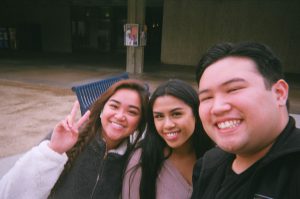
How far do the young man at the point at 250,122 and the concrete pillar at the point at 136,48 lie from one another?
10004mm

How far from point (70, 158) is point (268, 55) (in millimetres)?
1381

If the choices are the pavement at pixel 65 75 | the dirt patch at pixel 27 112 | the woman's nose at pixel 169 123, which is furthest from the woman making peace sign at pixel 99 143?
the pavement at pixel 65 75

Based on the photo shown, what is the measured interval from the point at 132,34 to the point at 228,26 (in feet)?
15.4

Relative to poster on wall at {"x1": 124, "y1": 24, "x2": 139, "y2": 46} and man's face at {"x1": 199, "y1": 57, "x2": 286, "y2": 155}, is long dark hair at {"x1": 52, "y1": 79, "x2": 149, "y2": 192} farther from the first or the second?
poster on wall at {"x1": 124, "y1": 24, "x2": 139, "y2": 46}

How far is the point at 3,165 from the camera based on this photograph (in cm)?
358

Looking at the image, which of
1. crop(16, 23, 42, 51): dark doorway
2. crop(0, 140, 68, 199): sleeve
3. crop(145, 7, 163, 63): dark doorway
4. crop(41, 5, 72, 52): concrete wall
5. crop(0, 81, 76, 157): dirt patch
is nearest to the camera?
crop(0, 140, 68, 199): sleeve

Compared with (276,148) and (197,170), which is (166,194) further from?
(276,148)

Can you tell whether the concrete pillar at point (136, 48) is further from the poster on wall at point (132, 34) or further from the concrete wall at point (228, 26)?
the concrete wall at point (228, 26)

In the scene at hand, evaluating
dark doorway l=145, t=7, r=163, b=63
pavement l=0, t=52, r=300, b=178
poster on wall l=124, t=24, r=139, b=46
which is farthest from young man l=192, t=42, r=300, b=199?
dark doorway l=145, t=7, r=163, b=63

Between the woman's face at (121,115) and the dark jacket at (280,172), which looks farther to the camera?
the woman's face at (121,115)

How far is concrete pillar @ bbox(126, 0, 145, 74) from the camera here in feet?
35.3

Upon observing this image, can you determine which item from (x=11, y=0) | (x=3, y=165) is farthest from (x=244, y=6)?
(x=11, y=0)

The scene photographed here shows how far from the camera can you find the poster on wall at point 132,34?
10797 mm

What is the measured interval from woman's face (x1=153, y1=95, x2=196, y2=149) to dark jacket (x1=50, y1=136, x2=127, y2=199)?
1.18 ft
